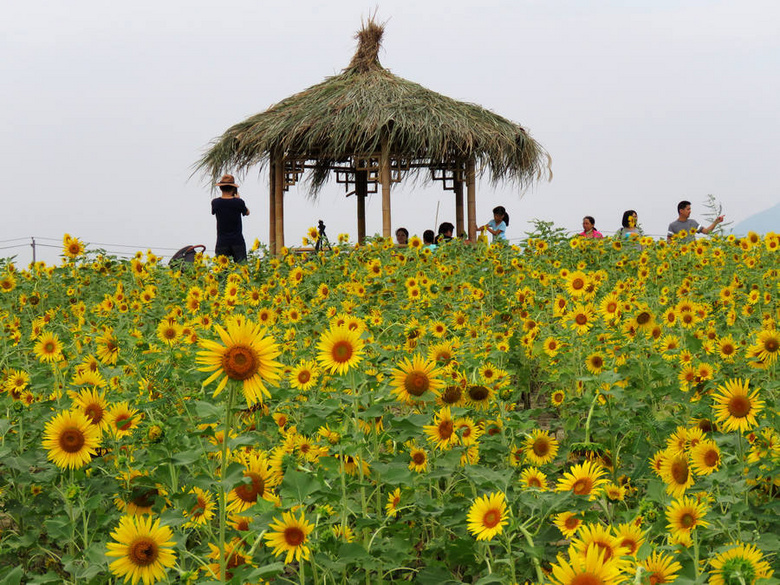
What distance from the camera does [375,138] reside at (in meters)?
13.0

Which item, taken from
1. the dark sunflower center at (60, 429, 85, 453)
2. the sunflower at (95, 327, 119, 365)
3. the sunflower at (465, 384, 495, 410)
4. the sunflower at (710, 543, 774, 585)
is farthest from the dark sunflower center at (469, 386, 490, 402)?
the sunflower at (95, 327, 119, 365)

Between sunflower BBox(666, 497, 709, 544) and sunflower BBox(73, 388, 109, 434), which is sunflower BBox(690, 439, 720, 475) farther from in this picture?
sunflower BBox(73, 388, 109, 434)

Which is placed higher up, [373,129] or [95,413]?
[373,129]

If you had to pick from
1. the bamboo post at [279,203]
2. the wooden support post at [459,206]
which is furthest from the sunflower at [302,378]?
the wooden support post at [459,206]

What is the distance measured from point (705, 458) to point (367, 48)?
1523 centimetres

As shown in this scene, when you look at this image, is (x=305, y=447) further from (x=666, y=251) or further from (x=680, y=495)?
(x=666, y=251)

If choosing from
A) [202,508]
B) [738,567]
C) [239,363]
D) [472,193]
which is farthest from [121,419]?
[472,193]

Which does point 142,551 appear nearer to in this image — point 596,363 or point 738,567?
point 738,567

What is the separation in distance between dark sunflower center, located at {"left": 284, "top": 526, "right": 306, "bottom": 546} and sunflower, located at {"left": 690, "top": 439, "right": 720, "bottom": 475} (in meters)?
1.03

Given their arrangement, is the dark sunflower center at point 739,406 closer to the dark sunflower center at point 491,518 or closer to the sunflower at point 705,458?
the sunflower at point 705,458

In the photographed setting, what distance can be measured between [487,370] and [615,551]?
1493mm

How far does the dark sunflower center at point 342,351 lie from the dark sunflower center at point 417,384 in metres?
0.20

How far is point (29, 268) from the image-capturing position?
7.34 metres

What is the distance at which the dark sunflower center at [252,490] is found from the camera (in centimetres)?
184
